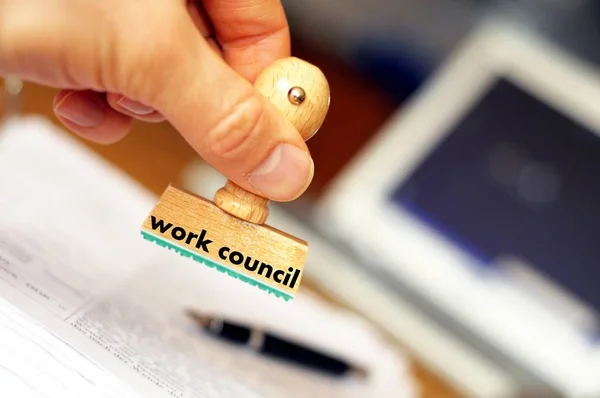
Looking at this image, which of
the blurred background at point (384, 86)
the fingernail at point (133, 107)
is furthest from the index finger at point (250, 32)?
the blurred background at point (384, 86)

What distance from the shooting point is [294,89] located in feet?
1.23

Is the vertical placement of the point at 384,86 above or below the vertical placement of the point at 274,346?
above

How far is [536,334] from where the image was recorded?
0.66 metres

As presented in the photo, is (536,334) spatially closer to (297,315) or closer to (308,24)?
(297,315)

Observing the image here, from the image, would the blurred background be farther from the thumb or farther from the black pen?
the thumb

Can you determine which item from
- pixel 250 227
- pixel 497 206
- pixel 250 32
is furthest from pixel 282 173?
pixel 497 206

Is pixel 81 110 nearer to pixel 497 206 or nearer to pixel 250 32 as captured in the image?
pixel 250 32

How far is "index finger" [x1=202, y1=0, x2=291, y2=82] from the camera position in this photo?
471 millimetres

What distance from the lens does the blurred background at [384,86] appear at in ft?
2.34

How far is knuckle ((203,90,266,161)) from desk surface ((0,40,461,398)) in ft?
1.34

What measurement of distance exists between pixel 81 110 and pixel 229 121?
0.18m

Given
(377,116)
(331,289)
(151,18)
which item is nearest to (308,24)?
(377,116)

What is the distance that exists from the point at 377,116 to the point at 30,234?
1.59 feet

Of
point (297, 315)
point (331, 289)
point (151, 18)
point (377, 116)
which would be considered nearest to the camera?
point (151, 18)
